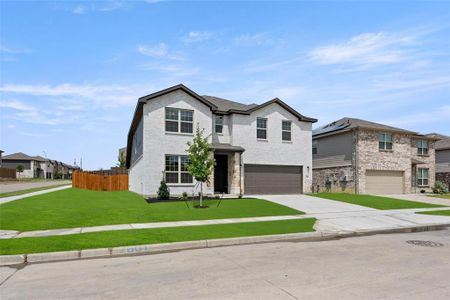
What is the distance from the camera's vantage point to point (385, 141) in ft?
104

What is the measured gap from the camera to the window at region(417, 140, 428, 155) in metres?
35.7

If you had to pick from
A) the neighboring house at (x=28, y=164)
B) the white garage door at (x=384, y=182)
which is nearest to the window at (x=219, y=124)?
the white garage door at (x=384, y=182)

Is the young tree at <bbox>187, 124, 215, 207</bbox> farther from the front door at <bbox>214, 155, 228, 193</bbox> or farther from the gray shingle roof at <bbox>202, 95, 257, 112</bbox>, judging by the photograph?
the gray shingle roof at <bbox>202, 95, 257, 112</bbox>

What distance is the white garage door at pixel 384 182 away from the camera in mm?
30670

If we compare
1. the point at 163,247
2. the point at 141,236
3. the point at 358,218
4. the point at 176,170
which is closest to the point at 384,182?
the point at 358,218

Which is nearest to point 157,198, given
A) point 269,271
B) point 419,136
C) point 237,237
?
point 237,237

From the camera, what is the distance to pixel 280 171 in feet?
90.4

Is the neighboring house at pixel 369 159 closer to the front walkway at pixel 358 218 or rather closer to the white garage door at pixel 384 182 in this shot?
the white garage door at pixel 384 182

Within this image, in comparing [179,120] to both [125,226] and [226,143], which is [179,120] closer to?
[226,143]

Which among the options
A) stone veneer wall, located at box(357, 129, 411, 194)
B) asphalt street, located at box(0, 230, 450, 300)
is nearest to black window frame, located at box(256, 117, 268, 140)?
stone veneer wall, located at box(357, 129, 411, 194)

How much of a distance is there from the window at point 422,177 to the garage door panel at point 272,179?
1488 centimetres

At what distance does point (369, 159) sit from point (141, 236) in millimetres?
25221

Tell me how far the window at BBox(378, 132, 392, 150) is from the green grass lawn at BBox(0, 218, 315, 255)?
21074mm

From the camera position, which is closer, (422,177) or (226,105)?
(226,105)
